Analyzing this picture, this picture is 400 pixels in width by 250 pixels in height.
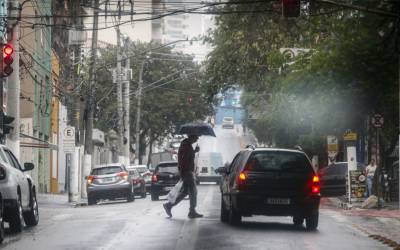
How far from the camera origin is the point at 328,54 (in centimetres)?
2984

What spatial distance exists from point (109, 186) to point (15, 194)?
1992 cm

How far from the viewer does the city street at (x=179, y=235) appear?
601 inches

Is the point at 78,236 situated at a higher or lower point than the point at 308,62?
lower

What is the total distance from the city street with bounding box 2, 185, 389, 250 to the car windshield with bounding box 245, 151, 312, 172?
1.13 metres

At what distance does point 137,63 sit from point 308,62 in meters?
44.5

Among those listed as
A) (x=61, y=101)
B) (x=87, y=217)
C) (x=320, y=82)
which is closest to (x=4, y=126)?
(x=87, y=217)

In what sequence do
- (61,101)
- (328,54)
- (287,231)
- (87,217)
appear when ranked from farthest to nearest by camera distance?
(61,101)
(328,54)
(87,217)
(287,231)

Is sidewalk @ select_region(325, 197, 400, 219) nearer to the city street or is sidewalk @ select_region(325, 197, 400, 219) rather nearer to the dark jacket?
the city street

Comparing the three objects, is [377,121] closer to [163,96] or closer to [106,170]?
[106,170]

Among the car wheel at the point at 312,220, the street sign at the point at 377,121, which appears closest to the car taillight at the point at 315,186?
the car wheel at the point at 312,220

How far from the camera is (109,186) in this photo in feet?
123

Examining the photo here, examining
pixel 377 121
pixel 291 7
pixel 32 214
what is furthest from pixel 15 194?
pixel 377 121

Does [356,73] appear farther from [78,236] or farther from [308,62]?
[78,236]

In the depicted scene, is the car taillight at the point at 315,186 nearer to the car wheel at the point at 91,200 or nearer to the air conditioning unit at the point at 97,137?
the car wheel at the point at 91,200
